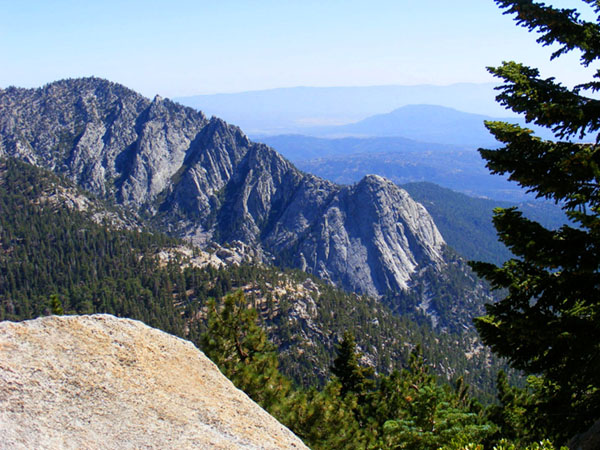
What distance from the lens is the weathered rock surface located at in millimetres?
9141

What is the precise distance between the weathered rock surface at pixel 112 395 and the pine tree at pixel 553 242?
6.73 m

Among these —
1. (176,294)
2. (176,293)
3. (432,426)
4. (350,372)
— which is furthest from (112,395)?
(176,293)

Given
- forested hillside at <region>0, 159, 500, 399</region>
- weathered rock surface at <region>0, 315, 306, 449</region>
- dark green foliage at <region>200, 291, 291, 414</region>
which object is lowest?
forested hillside at <region>0, 159, 500, 399</region>

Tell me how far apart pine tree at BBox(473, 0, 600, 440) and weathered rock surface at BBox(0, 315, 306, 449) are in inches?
265

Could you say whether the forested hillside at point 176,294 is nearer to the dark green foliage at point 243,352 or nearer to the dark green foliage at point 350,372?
the dark green foliage at point 350,372

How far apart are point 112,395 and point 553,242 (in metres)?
10.6

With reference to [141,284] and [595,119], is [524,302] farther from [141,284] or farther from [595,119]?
[141,284]

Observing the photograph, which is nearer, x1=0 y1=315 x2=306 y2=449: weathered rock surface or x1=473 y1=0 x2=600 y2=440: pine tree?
x1=473 y1=0 x2=600 y2=440: pine tree

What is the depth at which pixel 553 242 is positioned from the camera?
8102mm

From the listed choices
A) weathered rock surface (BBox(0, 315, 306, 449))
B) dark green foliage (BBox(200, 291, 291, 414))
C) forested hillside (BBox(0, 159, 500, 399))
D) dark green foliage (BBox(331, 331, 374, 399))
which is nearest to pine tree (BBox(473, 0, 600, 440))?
weathered rock surface (BBox(0, 315, 306, 449))

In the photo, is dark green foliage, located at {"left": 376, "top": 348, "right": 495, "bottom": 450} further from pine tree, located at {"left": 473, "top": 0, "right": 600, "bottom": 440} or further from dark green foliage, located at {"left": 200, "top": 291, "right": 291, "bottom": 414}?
dark green foliage, located at {"left": 200, "top": 291, "right": 291, "bottom": 414}

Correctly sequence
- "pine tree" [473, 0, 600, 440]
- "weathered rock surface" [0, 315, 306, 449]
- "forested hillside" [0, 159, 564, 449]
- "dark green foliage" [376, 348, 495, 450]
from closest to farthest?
"pine tree" [473, 0, 600, 440]
"weathered rock surface" [0, 315, 306, 449]
"dark green foliage" [376, 348, 495, 450]
"forested hillside" [0, 159, 564, 449]

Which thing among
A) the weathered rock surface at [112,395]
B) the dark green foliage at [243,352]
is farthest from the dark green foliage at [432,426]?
the dark green foliage at [243,352]

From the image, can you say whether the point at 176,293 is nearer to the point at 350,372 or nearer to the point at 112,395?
the point at 350,372
